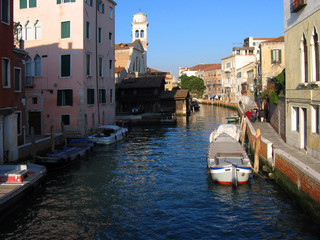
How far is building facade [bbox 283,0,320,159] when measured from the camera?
12.5m

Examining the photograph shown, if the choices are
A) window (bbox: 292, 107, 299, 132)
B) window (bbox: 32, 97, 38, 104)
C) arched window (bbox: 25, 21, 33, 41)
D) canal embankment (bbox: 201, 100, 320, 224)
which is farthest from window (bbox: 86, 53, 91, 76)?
window (bbox: 292, 107, 299, 132)

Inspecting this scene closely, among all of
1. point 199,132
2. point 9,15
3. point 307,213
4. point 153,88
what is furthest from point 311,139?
point 153,88

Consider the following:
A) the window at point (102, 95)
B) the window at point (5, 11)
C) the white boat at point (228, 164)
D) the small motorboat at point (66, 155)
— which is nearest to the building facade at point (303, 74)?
the white boat at point (228, 164)

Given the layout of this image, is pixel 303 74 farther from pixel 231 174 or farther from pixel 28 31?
pixel 28 31

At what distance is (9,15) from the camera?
1409 centimetres

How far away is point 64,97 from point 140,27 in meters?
44.6

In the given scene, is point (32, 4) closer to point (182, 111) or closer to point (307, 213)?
point (307, 213)

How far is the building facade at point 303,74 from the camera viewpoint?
12469 millimetres

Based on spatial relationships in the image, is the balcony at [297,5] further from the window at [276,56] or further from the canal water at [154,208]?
the window at [276,56]

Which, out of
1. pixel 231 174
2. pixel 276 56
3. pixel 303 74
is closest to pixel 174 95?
pixel 276 56

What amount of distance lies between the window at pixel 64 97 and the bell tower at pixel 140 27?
1652 inches

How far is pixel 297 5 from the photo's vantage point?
1343 centimetres

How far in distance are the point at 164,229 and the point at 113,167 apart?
27.0ft

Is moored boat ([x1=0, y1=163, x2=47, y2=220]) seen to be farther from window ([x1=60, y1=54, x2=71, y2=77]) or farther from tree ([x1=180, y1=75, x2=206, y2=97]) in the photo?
tree ([x1=180, y1=75, x2=206, y2=97])
